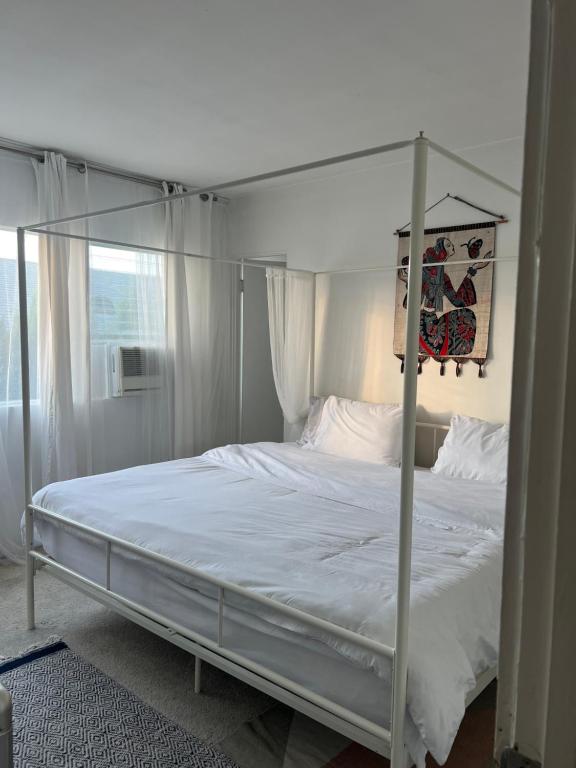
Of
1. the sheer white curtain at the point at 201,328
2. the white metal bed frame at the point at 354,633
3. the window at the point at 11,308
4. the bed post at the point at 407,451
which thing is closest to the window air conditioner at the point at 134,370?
the sheer white curtain at the point at 201,328

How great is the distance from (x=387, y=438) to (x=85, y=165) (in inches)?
103

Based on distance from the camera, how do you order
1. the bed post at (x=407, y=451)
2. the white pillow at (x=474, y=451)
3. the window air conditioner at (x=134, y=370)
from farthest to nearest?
the window air conditioner at (x=134, y=370) → the white pillow at (x=474, y=451) → the bed post at (x=407, y=451)

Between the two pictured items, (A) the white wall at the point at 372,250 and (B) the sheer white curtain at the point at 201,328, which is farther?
(B) the sheer white curtain at the point at 201,328

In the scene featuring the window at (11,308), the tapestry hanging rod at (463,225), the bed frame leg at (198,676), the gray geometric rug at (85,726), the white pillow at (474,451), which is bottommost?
the gray geometric rug at (85,726)

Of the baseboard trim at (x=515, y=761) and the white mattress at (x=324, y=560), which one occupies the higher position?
the baseboard trim at (x=515, y=761)

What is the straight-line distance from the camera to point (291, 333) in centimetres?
417

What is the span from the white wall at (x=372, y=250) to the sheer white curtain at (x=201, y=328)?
1.18 ft

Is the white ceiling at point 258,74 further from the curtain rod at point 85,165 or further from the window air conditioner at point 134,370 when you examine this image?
the window air conditioner at point 134,370

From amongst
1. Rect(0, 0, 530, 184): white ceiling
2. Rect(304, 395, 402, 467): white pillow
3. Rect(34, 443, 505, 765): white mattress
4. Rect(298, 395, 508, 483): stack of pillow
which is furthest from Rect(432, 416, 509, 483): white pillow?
Rect(0, 0, 530, 184): white ceiling

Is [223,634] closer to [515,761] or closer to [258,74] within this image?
[515,761]

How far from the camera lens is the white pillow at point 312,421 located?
4.02 meters

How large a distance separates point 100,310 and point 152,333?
0.40 m

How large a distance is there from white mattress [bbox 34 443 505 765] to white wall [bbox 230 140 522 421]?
765 millimetres

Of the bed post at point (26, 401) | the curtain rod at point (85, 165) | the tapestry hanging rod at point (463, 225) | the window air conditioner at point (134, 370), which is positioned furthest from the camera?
the window air conditioner at point (134, 370)
